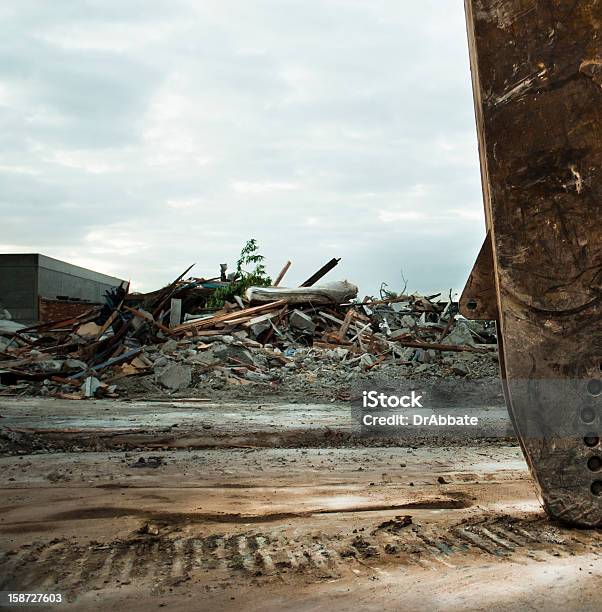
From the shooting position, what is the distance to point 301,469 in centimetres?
585

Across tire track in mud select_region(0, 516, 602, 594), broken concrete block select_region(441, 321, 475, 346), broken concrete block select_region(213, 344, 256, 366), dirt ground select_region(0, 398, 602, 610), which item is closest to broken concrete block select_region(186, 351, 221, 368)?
broken concrete block select_region(213, 344, 256, 366)

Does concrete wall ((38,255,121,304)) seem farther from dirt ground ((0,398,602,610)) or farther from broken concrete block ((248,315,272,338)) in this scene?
dirt ground ((0,398,602,610))

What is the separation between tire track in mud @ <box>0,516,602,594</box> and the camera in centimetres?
297

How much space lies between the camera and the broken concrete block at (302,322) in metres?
16.0

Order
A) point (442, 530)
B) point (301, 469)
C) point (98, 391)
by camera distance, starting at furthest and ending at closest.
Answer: point (98, 391)
point (301, 469)
point (442, 530)

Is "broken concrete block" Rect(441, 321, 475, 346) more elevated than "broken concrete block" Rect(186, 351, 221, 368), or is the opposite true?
"broken concrete block" Rect(441, 321, 475, 346)

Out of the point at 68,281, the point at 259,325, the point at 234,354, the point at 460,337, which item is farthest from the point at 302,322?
the point at 68,281

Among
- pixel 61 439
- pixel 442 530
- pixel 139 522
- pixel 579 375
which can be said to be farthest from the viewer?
pixel 61 439

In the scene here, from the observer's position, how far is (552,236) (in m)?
3.31

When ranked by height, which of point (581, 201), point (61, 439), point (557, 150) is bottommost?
point (61, 439)

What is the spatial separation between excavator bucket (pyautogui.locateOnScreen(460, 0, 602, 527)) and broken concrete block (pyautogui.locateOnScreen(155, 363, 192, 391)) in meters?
9.91

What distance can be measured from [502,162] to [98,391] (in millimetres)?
10196

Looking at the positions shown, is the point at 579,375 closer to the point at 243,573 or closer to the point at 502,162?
the point at 502,162

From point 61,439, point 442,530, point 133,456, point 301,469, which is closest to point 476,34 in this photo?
point 442,530
